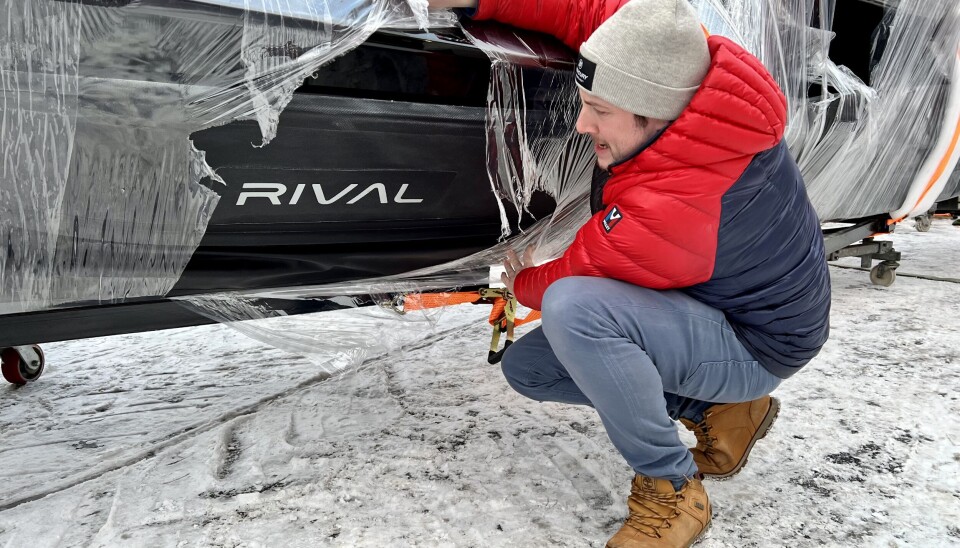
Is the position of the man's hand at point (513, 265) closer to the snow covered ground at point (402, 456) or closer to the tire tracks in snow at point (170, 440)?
the snow covered ground at point (402, 456)

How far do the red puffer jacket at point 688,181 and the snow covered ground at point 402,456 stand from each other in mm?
434

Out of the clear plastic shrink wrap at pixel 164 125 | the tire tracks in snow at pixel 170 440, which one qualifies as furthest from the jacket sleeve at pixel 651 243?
the tire tracks in snow at pixel 170 440

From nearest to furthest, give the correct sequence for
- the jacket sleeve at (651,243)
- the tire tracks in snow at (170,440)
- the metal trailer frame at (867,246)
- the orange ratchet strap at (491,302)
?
the jacket sleeve at (651,243) → the tire tracks in snow at (170,440) → the orange ratchet strap at (491,302) → the metal trailer frame at (867,246)

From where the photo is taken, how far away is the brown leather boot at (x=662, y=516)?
1067mm

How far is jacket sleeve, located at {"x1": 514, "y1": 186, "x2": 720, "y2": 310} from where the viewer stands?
99cm

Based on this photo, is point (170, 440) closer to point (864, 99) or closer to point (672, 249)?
point (672, 249)

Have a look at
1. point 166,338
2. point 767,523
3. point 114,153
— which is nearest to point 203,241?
point 114,153

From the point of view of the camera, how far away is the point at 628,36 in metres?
0.95

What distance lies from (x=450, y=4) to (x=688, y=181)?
1.53 ft

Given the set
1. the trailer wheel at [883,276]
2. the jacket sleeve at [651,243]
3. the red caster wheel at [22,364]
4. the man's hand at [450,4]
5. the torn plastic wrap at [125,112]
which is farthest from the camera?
the trailer wheel at [883,276]

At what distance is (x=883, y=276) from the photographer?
9.32 feet

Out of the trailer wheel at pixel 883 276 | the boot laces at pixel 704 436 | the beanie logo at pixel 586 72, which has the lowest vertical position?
the trailer wheel at pixel 883 276

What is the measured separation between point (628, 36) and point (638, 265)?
1.06 feet

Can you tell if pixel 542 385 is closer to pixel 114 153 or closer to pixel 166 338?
pixel 114 153
